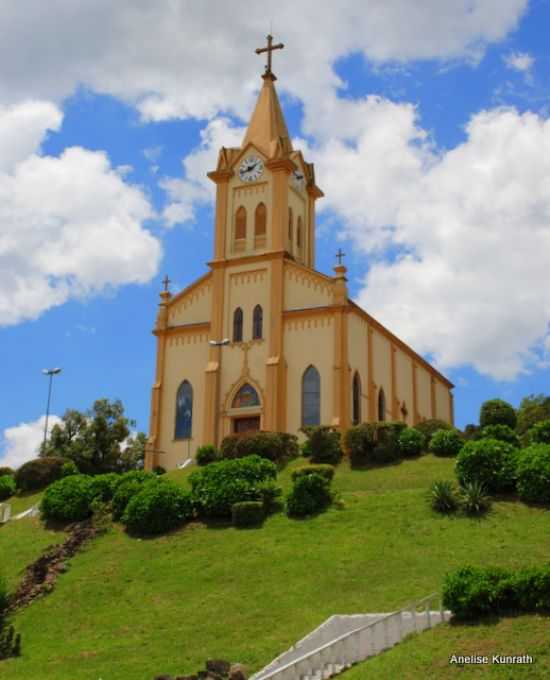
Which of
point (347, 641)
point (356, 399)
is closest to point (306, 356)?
point (356, 399)

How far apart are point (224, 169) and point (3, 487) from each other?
→ 2093cm

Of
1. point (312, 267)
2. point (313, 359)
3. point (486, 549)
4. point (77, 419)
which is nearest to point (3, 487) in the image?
point (77, 419)

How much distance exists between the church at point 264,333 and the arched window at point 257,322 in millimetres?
61

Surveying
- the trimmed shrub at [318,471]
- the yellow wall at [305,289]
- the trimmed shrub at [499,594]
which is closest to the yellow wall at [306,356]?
the yellow wall at [305,289]

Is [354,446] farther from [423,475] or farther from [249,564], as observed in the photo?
[249,564]

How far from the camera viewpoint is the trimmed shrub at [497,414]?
45.8 m

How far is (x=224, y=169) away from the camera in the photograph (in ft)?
178

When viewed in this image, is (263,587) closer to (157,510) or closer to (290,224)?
(157,510)

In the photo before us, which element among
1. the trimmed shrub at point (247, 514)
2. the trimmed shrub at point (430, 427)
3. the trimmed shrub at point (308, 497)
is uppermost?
the trimmed shrub at point (430, 427)

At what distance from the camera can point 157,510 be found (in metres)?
35.3

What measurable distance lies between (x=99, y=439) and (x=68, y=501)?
2015 cm

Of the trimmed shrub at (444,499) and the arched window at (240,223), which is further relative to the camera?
the arched window at (240,223)

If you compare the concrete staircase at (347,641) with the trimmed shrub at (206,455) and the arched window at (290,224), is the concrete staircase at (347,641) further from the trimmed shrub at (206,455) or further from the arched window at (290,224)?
the arched window at (290,224)

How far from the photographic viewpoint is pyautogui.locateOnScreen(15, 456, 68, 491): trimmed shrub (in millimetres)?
45906
